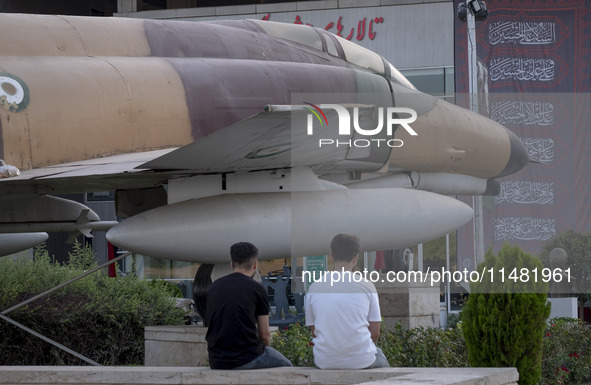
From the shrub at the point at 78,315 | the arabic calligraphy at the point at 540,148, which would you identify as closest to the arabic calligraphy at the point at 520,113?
the arabic calligraphy at the point at 540,148

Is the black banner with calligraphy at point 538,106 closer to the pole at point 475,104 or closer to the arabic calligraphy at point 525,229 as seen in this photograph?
the arabic calligraphy at point 525,229

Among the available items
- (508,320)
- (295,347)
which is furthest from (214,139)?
(508,320)

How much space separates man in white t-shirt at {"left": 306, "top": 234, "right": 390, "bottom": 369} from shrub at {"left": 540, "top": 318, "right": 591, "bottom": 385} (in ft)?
15.5

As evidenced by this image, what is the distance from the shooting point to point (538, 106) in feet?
71.5

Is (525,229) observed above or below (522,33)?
below

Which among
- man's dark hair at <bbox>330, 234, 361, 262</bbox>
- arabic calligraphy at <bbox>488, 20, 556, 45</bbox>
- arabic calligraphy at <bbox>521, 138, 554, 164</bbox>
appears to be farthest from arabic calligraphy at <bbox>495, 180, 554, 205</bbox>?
man's dark hair at <bbox>330, 234, 361, 262</bbox>

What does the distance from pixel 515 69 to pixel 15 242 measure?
13.9 meters

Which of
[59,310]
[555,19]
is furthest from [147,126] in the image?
[555,19]

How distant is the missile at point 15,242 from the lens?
1408cm

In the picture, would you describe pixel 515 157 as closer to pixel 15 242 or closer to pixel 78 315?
pixel 78 315

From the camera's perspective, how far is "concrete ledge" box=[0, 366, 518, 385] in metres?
5.97

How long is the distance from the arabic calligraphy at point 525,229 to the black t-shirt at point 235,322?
14895mm

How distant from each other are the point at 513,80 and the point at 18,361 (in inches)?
581

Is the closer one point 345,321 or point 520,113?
point 345,321
